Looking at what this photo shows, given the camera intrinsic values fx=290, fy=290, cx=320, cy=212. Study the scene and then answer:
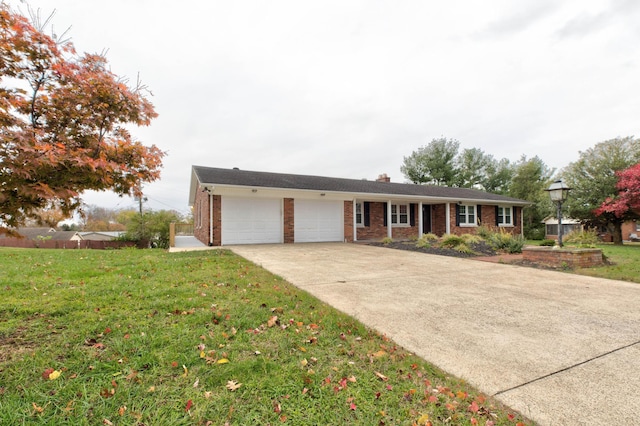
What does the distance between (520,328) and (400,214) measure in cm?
1517

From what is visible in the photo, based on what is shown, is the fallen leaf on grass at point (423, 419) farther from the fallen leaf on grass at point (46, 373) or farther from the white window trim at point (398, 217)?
the white window trim at point (398, 217)

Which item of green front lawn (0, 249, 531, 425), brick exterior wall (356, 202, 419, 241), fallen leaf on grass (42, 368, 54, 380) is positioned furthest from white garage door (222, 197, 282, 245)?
fallen leaf on grass (42, 368, 54, 380)

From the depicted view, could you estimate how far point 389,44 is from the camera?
1024 cm

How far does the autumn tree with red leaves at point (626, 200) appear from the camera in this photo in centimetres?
1587

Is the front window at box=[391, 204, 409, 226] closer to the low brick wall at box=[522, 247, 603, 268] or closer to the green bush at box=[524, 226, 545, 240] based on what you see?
the low brick wall at box=[522, 247, 603, 268]

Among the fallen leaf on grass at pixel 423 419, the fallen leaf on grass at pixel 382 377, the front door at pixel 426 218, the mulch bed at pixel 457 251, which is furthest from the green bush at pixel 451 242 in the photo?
the fallen leaf on grass at pixel 423 419

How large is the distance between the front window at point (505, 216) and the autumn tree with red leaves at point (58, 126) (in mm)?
22821

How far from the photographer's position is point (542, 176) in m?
33.5

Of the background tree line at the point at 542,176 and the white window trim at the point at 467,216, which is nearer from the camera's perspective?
the background tree line at the point at 542,176

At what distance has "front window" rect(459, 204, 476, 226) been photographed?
19.2 metres

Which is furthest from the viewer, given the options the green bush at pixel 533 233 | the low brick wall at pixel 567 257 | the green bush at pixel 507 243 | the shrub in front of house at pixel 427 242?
the green bush at pixel 533 233

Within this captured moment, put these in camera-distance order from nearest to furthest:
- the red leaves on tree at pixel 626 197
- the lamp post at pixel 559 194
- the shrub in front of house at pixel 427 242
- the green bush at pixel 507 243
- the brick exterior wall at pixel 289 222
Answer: the lamp post at pixel 559 194 < the green bush at pixel 507 243 < the shrub in front of house at pixel 427 242 < the brick exterior wall at pixel 289 222 < the red leaves on tree at pixel 626 197

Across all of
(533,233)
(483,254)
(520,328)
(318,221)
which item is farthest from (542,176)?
(520,328)

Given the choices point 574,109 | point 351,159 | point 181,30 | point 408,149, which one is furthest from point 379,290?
point 408,149
